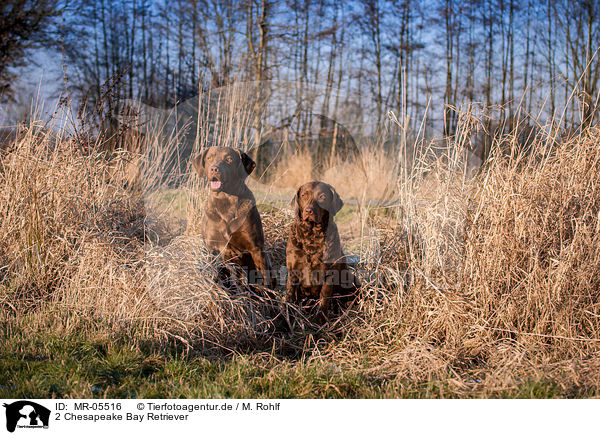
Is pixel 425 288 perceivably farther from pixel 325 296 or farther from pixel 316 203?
pixel 316 203

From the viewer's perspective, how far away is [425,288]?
2.47 meters

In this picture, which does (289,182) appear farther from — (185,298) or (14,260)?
(14,260)

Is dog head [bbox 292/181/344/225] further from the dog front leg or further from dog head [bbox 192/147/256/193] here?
dog head [bbox 192/147/256/193]

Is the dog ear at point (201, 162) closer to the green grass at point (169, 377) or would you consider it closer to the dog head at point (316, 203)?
the dog head at point (316, 203)

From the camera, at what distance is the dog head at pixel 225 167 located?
2.85 metres

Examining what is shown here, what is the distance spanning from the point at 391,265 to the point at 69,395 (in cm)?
193

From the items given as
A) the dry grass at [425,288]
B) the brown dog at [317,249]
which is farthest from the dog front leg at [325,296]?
the dry grass at [425,288]

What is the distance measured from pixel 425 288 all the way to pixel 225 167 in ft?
4.96
